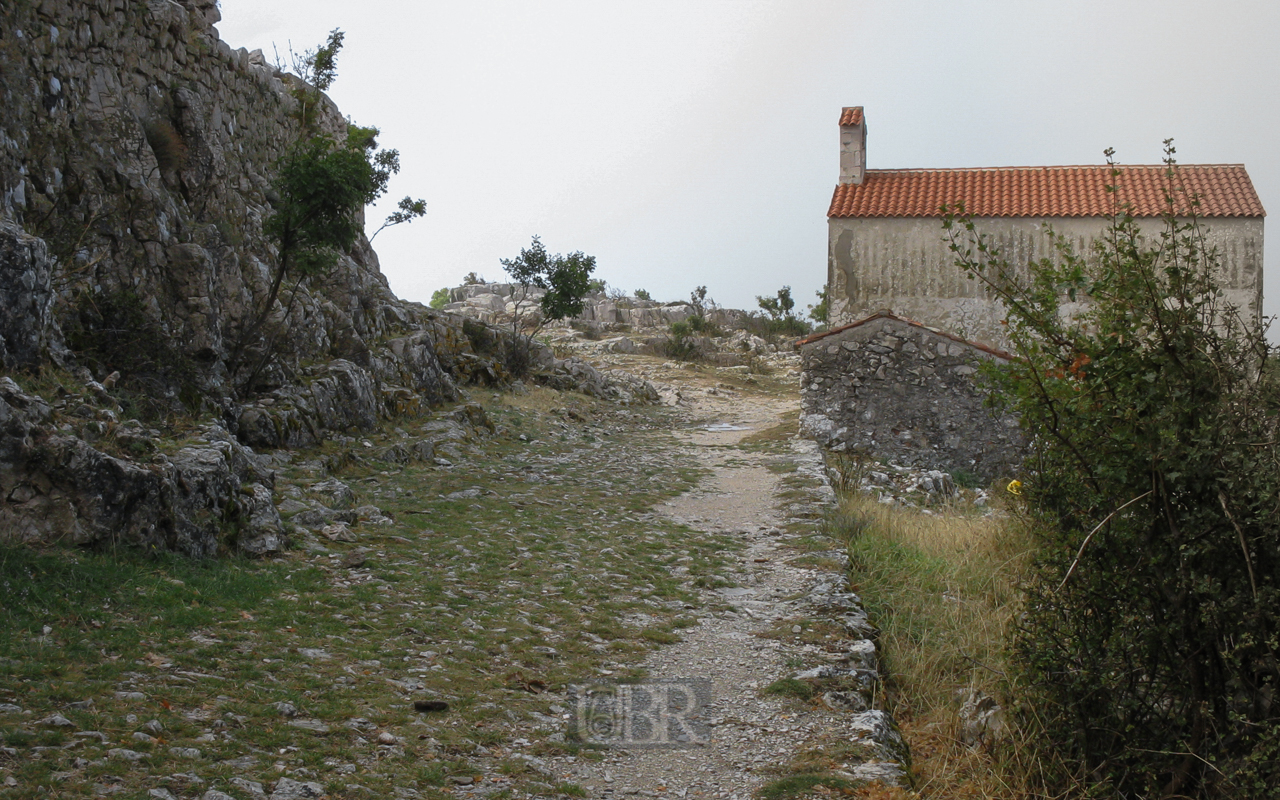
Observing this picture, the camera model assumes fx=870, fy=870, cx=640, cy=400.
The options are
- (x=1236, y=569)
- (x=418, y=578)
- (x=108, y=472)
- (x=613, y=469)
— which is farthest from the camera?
(x=613, y=469)

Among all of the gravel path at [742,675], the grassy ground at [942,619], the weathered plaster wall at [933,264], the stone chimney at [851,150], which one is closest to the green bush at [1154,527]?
the grassy ground at [942,619]

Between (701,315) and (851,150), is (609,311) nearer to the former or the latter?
(701,315)

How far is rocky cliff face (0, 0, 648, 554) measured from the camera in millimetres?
6477

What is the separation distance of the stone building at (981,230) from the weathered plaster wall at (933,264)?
3cm

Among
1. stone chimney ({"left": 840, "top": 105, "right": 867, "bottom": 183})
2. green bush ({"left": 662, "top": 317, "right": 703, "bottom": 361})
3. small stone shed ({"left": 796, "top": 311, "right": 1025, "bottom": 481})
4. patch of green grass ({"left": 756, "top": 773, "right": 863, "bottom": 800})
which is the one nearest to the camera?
patch of green grass ({"left": 756, "top": 773, "right": 863, "bottom": 800})

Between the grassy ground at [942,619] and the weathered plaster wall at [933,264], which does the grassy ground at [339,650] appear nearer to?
the grassy ground at [942,619]

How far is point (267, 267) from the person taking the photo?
14367mm

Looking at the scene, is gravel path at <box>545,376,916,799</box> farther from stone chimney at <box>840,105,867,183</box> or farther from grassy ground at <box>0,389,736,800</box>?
stone chimney at <box>840,105,867,183</box>

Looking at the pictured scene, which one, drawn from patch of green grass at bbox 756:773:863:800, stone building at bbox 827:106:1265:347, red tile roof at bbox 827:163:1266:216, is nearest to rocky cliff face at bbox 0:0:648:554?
patch of green grass at bbox 756:773:863:800

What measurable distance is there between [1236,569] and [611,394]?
2209cm

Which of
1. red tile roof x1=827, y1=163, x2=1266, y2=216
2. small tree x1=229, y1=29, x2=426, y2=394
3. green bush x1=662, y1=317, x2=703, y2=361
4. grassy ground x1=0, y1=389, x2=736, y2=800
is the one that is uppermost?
red tile roof x1=827, y1=163, x2=1266, y2=216

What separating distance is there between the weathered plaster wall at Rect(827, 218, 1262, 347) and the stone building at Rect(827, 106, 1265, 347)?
0.03 metres

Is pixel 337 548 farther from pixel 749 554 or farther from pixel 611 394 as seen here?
pixel 611 394

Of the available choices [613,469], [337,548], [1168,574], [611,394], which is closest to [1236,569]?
[1168,574]
